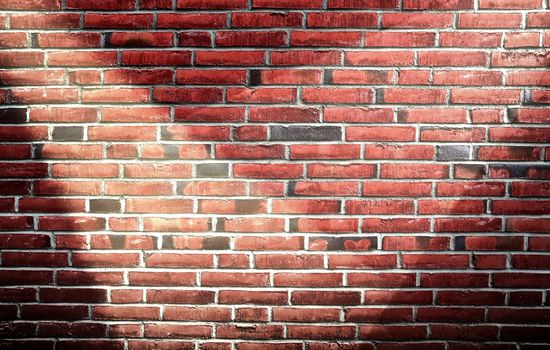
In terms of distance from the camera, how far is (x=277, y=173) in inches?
65.9

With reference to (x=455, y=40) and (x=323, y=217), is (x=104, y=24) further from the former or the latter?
(x=455, y=40)

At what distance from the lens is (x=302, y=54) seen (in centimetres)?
165

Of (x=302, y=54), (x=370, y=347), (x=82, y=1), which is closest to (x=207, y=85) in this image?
(x=302, y=54)

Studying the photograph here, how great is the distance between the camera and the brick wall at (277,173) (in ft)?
5.38

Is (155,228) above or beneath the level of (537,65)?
beneath

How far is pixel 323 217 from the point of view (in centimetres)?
168

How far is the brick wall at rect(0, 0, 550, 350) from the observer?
1.64 m

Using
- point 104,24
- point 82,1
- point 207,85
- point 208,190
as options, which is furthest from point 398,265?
point 82,1

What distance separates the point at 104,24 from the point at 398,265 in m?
1.60

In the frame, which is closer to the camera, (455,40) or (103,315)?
(455,40)

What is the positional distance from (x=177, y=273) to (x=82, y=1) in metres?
1.20

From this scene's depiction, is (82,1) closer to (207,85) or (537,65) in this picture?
A: (207,85)

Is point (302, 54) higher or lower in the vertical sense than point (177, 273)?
higher

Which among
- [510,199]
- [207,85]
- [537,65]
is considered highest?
[537,65]
